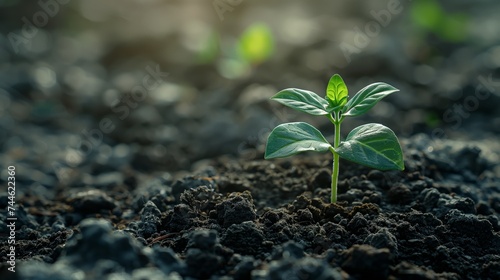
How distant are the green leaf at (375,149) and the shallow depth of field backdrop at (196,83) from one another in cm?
67

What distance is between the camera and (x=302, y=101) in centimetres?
262

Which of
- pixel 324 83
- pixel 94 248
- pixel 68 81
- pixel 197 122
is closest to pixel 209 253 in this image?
pixel 94 248

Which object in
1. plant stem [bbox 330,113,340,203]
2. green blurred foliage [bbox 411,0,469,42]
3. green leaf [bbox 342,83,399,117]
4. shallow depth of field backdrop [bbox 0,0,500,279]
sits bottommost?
plant stem [bbox 330,113,340,203]

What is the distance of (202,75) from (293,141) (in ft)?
12.4

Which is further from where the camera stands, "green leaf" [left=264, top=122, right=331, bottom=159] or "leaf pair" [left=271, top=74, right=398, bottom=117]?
"leaf pair" [left=271, top=74, right=398, bottom=117]

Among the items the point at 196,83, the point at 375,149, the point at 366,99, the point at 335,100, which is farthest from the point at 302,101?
the point at 196,83

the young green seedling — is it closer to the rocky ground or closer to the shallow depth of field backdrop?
the rocky ground

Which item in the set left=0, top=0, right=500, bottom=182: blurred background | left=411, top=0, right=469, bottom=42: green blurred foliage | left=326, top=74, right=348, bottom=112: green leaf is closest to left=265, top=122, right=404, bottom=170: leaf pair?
left=326, top=74, right=348, bottom=112: green leaf

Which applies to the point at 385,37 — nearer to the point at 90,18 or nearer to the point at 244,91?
the point at 244,91

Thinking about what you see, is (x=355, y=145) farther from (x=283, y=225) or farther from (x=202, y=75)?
(x=202, y=75)

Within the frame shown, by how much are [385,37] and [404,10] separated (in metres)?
1.77

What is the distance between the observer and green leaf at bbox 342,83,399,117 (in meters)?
2.51

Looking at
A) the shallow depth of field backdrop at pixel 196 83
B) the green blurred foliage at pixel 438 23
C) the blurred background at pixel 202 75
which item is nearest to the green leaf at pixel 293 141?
the shallow depth of field backdrop at pixel 196 83

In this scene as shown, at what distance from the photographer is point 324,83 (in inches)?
223
